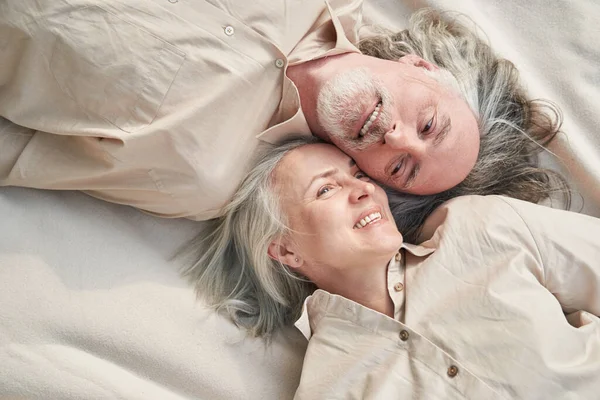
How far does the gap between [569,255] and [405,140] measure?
59 cm

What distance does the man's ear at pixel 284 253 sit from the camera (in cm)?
197

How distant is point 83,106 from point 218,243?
61 cm

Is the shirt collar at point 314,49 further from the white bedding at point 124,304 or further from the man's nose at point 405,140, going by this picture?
the white bedding at point 124,304

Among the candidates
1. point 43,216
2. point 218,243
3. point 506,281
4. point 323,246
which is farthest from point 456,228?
point 43,216

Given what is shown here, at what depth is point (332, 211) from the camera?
1.83 m

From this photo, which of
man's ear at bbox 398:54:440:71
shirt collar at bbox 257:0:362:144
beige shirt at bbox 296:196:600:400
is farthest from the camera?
man's ear at bbox 398:54:440:71

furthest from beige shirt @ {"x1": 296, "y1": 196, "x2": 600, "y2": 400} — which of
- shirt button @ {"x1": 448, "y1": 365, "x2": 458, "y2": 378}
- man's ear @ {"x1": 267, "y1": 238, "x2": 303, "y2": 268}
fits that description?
man's ear @ {"x1": 267, "y1": 238, "x2": 303, "y2": 268}

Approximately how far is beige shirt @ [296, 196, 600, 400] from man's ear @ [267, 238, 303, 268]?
0.13 m

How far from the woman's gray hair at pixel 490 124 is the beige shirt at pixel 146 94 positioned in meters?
0.41

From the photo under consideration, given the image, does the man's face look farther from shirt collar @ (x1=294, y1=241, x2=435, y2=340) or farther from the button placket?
the button placket

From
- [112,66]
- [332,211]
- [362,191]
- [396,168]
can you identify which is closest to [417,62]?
[396,168]

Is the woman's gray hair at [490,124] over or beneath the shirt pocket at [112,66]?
over

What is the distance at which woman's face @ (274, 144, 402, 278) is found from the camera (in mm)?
1827

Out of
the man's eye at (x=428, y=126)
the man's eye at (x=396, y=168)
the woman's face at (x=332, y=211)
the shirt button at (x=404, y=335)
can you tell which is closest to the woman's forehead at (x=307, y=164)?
the woman's face at (x=332, y=211)
